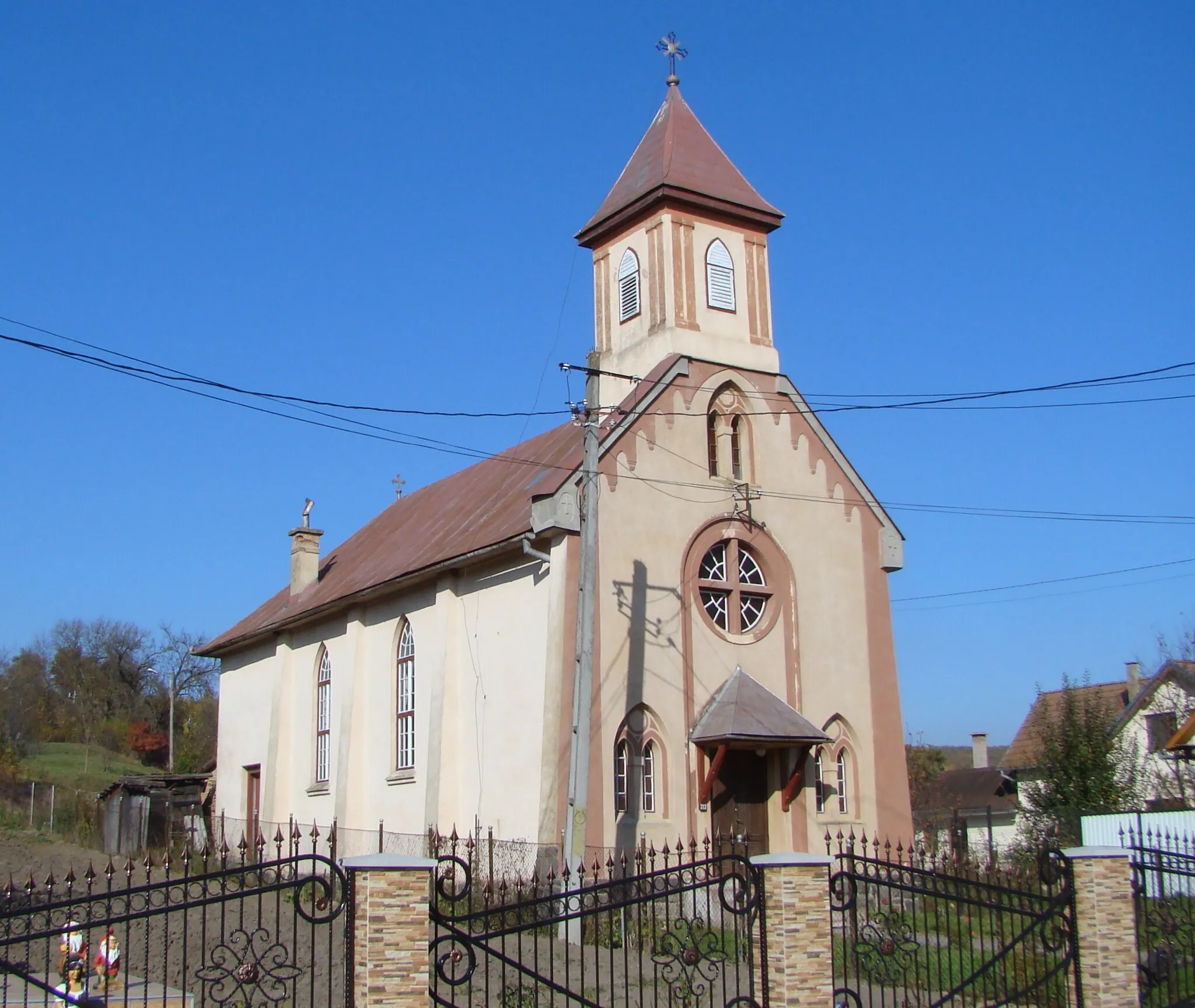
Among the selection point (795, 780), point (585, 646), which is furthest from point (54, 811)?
point (585, 646)

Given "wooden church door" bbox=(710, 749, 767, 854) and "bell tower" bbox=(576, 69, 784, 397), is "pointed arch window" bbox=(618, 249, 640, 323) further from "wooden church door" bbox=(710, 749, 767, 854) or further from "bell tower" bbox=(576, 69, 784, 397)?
"wooden church door" bbox=(710, 749, 767, 854)

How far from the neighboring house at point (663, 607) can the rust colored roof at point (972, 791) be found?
19.0 m

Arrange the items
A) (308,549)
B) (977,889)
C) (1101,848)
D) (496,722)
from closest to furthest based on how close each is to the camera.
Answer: (977,889) → (1101,848) → (496,722) → (308,549)

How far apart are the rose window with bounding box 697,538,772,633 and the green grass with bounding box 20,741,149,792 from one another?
116 feet

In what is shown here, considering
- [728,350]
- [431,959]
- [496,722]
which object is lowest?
[431,959]

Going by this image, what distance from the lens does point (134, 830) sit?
3316 centimetres

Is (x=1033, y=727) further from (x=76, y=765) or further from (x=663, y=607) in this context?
(x=76, y=765)

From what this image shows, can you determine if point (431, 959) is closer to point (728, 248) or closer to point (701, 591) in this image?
point (701, 591)

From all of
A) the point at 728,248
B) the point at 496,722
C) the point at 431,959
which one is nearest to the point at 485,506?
the point at 496,722

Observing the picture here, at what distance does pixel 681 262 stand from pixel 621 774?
9.47 meters

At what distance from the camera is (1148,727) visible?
121 ft

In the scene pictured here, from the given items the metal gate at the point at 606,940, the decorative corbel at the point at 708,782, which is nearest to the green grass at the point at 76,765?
the decorative corbel at the point at 708,782

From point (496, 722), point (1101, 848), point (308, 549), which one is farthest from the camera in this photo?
point (308, 549)

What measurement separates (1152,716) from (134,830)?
2650 centimetres
